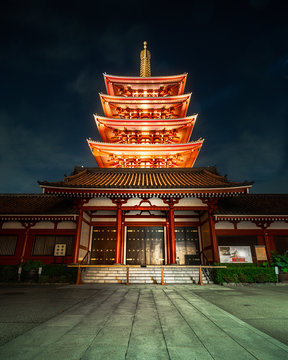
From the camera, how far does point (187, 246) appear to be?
1371 cm

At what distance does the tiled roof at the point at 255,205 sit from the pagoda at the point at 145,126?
546 cm

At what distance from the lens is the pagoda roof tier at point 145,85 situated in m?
18.4

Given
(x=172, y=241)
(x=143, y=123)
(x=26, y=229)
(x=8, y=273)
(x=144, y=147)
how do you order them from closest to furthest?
(x=8, y=273), (x=172, y=241), (x=26, y=229), (x=144, y=147), (x=143, y=123)

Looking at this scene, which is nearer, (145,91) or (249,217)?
(249,217)

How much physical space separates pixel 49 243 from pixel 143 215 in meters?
6.69

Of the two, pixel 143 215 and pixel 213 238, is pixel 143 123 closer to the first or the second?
pixel 143 215

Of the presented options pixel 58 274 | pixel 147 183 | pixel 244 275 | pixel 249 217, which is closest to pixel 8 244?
pixel 58 274

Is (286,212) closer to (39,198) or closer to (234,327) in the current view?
(234,327)

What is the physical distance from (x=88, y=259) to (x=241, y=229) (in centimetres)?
1061

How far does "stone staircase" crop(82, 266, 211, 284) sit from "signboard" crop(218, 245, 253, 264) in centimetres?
235

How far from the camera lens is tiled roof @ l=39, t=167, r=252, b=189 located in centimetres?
1095

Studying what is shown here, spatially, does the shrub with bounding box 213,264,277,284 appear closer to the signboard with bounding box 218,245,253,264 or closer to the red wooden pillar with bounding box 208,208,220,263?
the red wooden pillar with bounding box 208,208,220,263

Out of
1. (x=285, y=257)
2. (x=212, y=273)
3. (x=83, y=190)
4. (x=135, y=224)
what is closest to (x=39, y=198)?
(x=83, y=190)

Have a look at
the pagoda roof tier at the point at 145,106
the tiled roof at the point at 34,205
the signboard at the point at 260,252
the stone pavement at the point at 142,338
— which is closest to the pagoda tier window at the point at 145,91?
the pagoda roof tier at the point at 145,106
